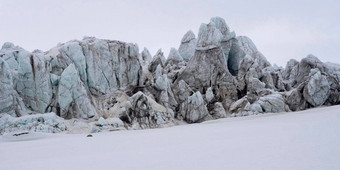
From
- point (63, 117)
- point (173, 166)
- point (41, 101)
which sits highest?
point (173, 166)

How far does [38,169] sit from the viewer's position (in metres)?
5.25

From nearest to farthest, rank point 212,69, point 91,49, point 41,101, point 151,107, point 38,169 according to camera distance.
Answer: point 38,169
point 41,101
point 151,107
point 91,49
point 212,69

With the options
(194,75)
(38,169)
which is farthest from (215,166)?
(194,75)

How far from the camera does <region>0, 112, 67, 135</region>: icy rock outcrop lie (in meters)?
19.0

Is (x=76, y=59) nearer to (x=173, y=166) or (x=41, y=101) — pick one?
(x=41, y=101)

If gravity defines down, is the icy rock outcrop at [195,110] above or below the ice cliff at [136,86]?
below

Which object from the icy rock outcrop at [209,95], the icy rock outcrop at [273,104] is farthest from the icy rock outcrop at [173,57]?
the icy rock outcrop at [273,104]


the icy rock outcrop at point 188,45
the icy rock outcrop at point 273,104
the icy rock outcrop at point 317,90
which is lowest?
the icy rock outcrop at point 273,104

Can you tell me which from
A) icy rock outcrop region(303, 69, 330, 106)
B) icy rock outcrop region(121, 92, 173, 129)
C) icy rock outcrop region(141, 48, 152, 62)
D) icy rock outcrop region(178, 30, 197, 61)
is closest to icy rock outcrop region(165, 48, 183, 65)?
icy rock outcrop region(178, 30, 197, 61)

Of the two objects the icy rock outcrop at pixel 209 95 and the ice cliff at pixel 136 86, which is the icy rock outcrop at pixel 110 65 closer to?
the ice cliff at pixel 136 86

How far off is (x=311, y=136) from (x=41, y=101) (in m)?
23.8

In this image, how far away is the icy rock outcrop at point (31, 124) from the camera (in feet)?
62.2

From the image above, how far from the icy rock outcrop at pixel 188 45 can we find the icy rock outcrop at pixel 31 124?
99.0 ft

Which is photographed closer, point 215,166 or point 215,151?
point 215,166
